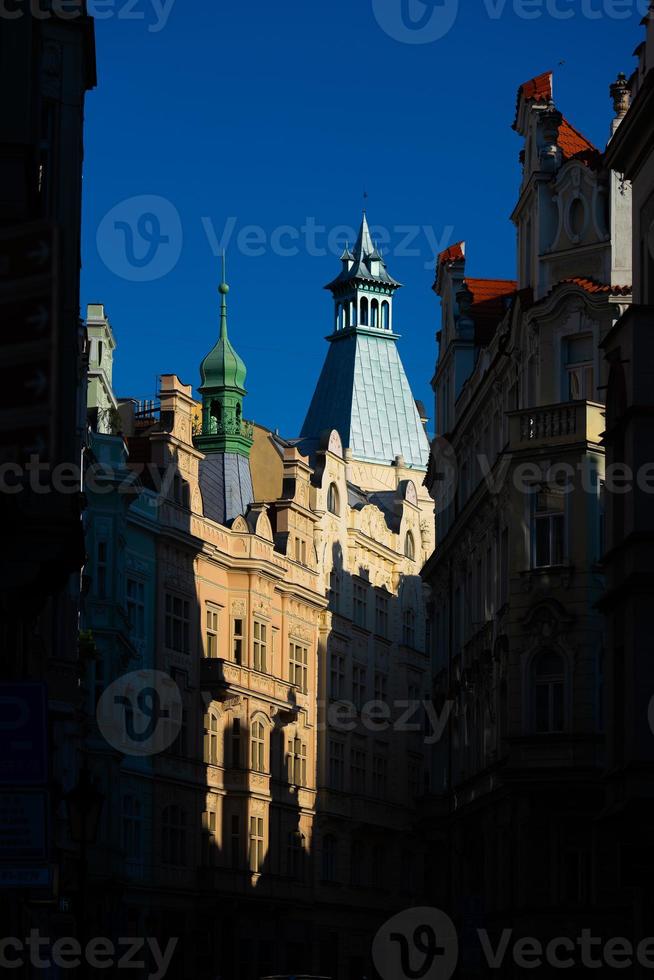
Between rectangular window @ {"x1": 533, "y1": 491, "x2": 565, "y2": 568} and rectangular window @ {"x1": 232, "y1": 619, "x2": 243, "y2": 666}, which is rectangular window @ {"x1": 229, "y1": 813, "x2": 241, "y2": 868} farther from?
rectangular window @ {"x1": 533, "y1": 491, "x2": 565, "y2": 568}

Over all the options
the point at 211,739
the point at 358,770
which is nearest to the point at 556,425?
the point at 211,739

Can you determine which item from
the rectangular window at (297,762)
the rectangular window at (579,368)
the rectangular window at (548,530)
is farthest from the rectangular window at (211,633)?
the rectangular window at (579,368)

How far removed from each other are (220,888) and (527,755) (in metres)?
27.1

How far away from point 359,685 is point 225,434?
13.6 metres

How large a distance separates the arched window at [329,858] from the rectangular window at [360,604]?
9717mm

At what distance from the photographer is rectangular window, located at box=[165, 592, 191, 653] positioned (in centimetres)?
6800


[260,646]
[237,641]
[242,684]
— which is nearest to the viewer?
[242,684]

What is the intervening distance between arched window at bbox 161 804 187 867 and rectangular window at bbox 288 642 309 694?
1142 centimetres

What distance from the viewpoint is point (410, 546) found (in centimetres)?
9650

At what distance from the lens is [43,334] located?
15.3 meters

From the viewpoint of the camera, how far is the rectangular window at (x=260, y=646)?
74375 mm

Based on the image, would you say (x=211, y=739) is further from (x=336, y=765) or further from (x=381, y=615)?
(x=381, y=615)

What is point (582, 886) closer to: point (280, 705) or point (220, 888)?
point (220, 888)

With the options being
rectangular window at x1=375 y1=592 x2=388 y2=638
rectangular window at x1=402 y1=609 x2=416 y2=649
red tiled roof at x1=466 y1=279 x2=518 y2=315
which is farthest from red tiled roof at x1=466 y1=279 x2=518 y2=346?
rectangular window at x1=402 y1=609 x2=416 y2=649
